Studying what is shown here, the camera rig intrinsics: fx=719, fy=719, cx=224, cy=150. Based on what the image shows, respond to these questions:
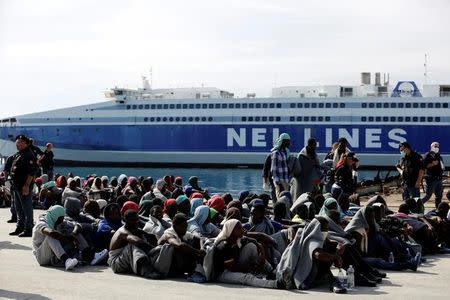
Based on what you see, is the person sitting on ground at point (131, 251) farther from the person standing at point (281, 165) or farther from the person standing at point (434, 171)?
the person standing at point (434, 171)

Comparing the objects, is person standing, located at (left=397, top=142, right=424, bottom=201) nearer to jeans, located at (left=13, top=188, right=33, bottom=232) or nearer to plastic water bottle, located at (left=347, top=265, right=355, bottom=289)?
plastic water bottle, located at (left=347, top=265, right=355, bottom=289)

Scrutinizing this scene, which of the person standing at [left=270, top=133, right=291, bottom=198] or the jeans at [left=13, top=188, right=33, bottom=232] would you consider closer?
the jeans at [left=13, top=188, right=33, bottom=232]

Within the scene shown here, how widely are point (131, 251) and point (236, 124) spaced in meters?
42.5

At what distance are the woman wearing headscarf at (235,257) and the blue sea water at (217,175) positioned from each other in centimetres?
2162

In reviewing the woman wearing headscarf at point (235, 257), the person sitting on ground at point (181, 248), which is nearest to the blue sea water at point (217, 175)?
the person sitting on ground at point (181, 248)

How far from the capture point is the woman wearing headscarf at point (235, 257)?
19.0 feet

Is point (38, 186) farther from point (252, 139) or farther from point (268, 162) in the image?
point (252, 139)

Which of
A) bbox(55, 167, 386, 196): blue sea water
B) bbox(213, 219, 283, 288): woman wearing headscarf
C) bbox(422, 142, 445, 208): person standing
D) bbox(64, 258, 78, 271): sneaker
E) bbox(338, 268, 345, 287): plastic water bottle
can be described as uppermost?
bbox(422, 142, 445, 208): person standing

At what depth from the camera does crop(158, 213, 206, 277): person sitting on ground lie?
607cm

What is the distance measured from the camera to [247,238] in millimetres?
5953

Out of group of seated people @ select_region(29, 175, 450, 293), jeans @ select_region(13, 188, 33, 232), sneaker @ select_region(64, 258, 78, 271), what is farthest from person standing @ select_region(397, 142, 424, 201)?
sneaker @ select_region(64, 258, 78, 271)

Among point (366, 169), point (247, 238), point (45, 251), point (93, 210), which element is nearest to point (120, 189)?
point (93, 210)

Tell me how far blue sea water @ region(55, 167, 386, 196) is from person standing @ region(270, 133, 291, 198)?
60.3 feet

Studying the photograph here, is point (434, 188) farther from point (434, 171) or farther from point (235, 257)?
point (235, 257)
